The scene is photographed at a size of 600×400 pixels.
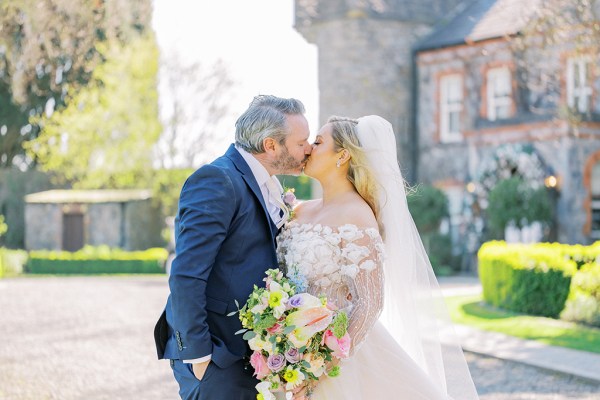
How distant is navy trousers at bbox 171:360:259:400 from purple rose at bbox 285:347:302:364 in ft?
0.84

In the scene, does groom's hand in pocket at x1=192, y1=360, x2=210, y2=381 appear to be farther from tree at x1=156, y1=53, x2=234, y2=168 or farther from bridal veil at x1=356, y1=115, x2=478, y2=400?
tree at x1=156, y1=53, x2=234, y2=168

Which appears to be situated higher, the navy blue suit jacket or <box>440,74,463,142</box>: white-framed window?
<box>440,74,463,142</box>: white-framed window

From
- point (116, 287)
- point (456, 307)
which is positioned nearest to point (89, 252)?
point (116, 287)

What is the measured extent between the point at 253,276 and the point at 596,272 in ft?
33.9

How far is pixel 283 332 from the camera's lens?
3785 millimetres

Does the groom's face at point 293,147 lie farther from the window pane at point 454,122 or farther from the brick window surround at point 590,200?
the window pane at point 454,122

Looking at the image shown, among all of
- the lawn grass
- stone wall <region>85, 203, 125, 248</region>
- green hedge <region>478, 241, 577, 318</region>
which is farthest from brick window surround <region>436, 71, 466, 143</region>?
stone wall <region>85, 203, 125, 248</region>

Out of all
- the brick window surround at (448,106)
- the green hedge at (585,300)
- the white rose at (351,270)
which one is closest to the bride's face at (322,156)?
the white rose at (351,270)

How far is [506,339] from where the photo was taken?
11.7m

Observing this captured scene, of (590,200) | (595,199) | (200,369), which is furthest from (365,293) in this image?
(595,199)

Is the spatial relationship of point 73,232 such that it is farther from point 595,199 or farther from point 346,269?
point 346,269

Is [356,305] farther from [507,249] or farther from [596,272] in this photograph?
[507,249]

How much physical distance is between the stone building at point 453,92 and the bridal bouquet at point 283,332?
68.3 feet

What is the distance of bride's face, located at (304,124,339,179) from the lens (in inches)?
169
